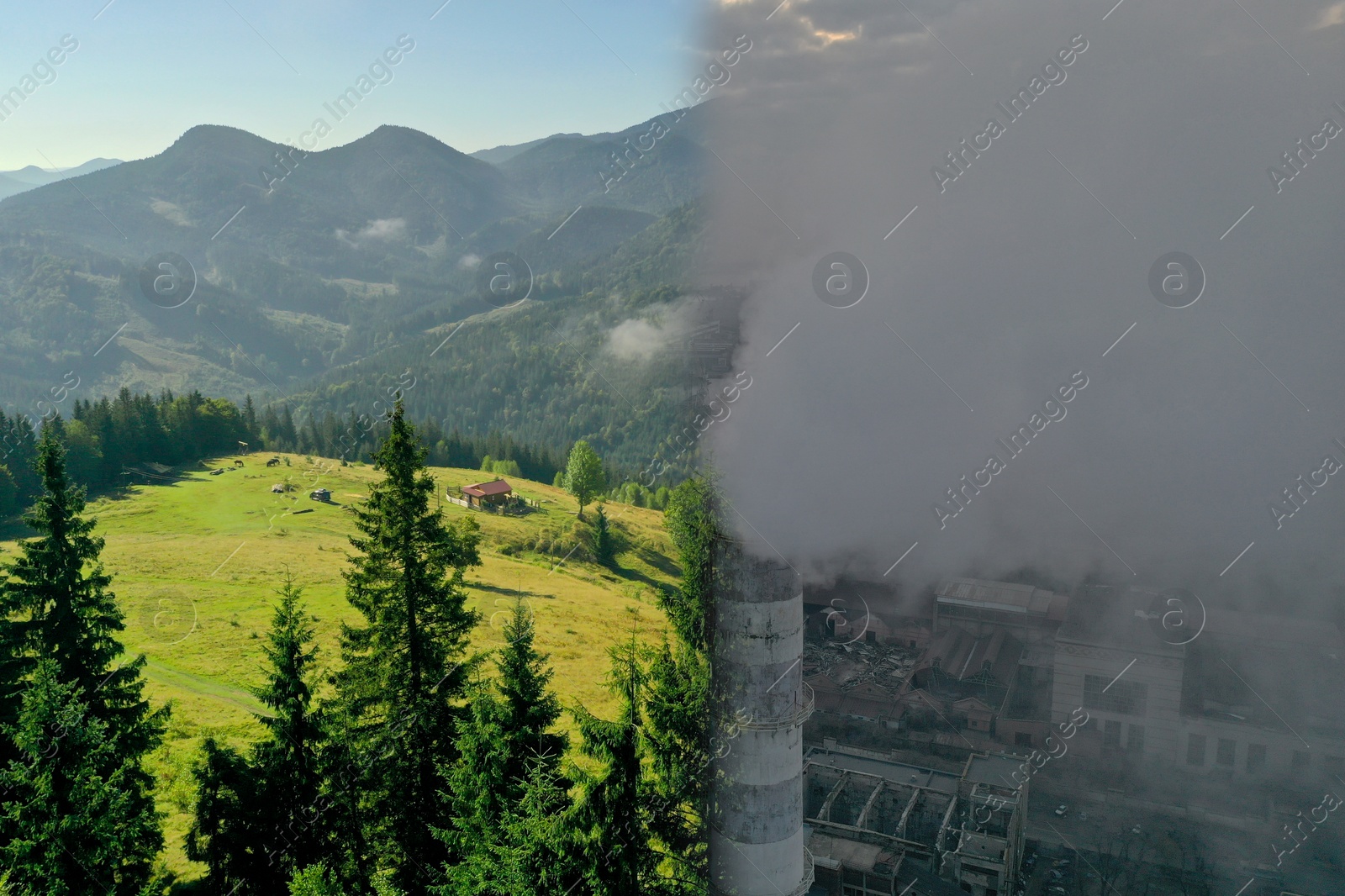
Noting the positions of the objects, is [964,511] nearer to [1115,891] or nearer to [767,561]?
[1115,891]

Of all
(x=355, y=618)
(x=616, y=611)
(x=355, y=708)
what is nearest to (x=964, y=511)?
(x=616, y=611)

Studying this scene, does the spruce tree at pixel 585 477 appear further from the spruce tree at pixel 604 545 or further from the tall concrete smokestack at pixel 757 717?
the tall concrete smokestack at pixel 757 717

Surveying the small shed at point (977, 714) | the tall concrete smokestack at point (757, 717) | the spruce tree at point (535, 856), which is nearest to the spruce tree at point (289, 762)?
the spruce tree at point (535, 856)

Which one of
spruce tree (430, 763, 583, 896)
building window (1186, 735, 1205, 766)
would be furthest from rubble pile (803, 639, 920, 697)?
spruce tree (430, 763, 583, 896)

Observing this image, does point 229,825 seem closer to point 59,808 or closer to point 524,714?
point 59,808

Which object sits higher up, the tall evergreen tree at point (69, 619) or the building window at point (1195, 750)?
the tall evergreen tree at point (69, 619)
